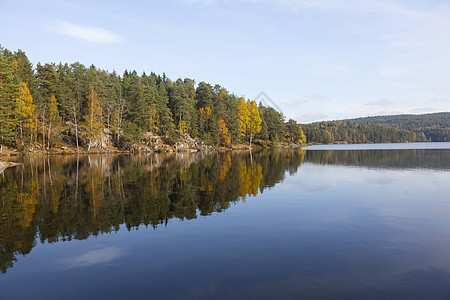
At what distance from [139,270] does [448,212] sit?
67.1 ft

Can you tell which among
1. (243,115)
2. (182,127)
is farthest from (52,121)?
(243,115)

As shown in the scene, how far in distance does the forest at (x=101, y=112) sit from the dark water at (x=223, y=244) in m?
47.2

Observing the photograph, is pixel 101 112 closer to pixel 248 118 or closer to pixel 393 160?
pixel 248 118

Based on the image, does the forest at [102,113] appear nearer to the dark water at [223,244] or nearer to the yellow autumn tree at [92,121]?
the yellow autumn tree at [92,121]

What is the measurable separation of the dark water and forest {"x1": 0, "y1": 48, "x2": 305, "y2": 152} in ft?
155

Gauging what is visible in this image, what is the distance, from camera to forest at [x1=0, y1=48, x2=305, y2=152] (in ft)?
234

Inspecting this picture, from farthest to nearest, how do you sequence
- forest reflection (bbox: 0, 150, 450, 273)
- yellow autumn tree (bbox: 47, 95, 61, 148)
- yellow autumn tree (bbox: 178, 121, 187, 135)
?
yellow autumn tree (bbox: 178, 121, 187, 135)
yellow autumn tree (bbox: 47, 95, 61, 148)
forest reflection (bbox: 0, 150, 450, 273)

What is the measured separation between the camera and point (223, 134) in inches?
4523

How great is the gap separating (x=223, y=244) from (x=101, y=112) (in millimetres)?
88144

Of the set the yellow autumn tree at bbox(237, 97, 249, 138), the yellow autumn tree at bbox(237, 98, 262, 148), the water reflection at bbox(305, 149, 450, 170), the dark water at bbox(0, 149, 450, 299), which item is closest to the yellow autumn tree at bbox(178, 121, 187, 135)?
the yellow autumn tree at bbox(237, 98, 262, 148)

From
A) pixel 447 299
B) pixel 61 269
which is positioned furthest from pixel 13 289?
pixel 447 299

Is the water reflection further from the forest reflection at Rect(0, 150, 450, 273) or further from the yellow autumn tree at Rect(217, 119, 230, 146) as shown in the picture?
the yellow autumn tree at Rect(217, 119, 230, 146)

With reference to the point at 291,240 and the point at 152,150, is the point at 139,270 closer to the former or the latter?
the point at 291,240

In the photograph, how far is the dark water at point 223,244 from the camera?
884cm
